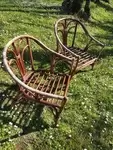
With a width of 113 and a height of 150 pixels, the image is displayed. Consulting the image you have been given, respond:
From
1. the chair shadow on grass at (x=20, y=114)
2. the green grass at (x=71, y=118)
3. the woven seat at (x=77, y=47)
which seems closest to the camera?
the green grass at (x=71, y=118)

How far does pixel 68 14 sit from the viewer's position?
64.2 feet

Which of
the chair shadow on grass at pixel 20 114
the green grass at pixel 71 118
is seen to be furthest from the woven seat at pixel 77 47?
the chair shadow on grass at pixel 20 114

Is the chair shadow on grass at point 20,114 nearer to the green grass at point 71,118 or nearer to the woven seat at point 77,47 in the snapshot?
the green grass at point 71,118

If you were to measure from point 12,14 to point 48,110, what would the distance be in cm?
941

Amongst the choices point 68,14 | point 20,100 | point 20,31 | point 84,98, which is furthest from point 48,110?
point 68,14

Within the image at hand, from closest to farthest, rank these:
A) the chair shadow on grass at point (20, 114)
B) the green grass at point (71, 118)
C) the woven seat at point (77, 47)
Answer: the green grass at point (71, 118) < the chair shadow on grass at point (20, 114) < the woven seat at point (77, 47)

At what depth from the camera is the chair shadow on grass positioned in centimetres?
864

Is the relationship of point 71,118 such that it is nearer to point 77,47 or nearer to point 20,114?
point 20,114

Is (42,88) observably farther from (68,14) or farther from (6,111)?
(68,14)

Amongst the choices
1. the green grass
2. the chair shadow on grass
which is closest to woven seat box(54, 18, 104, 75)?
the green grass

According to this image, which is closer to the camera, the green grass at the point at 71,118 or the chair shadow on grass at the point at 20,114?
the green grass at the point at 71,118

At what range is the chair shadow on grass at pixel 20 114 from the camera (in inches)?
340

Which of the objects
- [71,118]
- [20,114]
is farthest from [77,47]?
[20,114]

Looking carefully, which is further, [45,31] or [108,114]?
[45,31]
